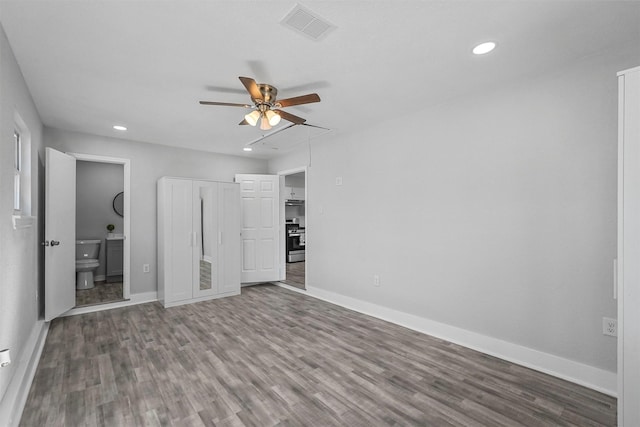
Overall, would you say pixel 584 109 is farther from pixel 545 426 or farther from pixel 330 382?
pixel 330 382

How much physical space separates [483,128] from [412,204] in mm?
1042

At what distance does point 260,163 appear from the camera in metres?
5.97

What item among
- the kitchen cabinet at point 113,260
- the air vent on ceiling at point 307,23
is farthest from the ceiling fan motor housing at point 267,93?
the kitchen cabinet at point 113,260

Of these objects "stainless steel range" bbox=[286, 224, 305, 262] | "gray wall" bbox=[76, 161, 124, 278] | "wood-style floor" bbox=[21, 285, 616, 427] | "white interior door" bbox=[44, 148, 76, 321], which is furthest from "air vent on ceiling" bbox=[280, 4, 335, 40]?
"stainless steel range" bbox=[286, 224, 305, 262]

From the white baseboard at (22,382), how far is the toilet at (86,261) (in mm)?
2279

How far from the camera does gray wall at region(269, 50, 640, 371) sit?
2156 millimetres

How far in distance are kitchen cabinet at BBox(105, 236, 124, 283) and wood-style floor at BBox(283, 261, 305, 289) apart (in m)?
3.38

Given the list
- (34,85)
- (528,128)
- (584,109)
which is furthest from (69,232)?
(584,109)

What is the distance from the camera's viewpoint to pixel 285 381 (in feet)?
7.40

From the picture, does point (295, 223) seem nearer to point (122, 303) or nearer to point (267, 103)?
point (122, 303)

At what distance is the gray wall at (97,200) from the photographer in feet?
18.5

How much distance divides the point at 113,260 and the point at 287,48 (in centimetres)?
578

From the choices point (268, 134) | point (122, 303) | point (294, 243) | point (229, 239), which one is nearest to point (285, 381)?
point (229, 239)

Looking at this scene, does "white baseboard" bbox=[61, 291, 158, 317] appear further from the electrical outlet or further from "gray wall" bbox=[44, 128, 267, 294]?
the electrical outlet
